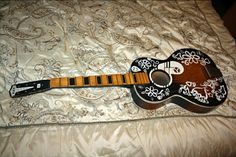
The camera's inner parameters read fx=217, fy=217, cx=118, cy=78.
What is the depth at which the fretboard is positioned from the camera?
0.89m

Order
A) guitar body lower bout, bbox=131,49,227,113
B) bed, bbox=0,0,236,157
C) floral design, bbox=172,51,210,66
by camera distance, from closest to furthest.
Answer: bed, bbox=0,0,236,157, guitar body lower bout, bbox=131,49,227,113, floral design, bbox=172,51,210,66

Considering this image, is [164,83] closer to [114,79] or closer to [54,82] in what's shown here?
[114,79]

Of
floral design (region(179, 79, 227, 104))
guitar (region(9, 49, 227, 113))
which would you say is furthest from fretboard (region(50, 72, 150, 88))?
floral design (region(179, 79, 227, 104))

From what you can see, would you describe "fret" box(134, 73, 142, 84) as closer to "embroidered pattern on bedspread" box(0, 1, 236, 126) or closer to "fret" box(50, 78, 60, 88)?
"embroidered pattern on bedspread" box(0, 1, 236, 126)

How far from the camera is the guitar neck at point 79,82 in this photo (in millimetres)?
847

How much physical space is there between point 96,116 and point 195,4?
1.04 meters

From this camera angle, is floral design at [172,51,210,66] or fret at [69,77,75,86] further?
floral design at [172,51,210,66]

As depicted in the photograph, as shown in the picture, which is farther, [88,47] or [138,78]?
[88,47]

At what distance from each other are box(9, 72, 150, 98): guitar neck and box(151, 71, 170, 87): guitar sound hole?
0.16ft

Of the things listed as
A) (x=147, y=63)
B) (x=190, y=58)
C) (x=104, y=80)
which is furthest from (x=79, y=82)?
(x=190, y=58)

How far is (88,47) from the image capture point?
3.48ft

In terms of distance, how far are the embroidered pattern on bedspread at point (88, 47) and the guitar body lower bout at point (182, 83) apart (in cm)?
3

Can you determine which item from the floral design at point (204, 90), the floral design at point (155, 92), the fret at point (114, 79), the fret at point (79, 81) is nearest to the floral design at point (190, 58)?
the floral design at point (204, 90)

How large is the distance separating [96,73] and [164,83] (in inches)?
12.3
